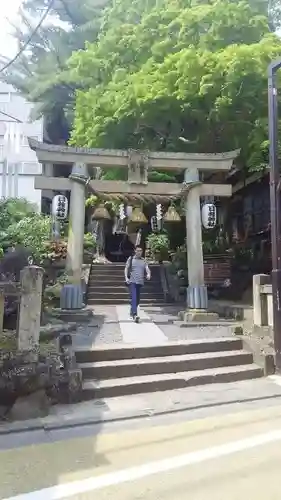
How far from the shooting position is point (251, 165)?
14359 millimetres

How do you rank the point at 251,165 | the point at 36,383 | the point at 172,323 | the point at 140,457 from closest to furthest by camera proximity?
the point at 140,457, the point at 36,383, the point at 172,323, the point at 251,165

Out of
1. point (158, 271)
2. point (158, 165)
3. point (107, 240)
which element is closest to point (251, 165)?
point (158, 165)

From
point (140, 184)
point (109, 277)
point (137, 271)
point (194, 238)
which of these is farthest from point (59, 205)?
point (109, 277)

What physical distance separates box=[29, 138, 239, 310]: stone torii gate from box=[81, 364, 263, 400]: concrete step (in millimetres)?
4093

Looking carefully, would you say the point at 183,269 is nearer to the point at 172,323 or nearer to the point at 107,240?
the point at 172,323

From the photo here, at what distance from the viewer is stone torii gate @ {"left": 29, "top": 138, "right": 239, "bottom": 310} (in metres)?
12.1

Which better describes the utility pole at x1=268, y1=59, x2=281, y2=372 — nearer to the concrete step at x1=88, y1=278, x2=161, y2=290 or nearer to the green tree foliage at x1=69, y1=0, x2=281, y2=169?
the green tree foliage at x1=69, y1=0, x2=281, y2=169

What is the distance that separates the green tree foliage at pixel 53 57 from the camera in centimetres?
2428

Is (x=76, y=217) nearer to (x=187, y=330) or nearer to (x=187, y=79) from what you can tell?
(x=187, y=330)

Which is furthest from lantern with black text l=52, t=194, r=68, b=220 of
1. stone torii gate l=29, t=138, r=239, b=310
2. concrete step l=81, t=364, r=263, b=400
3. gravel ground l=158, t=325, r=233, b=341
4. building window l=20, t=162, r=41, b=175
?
building window l=20, t=162, r=41, b=175

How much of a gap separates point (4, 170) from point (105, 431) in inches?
769

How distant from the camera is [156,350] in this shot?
789 cm

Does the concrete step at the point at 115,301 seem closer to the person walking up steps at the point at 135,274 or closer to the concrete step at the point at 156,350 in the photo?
the person walking up steps at the point at 135,274

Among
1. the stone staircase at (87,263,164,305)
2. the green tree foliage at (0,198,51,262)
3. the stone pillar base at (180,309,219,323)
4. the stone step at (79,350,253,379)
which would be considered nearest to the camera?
the stone step at (79,350,253,379)
